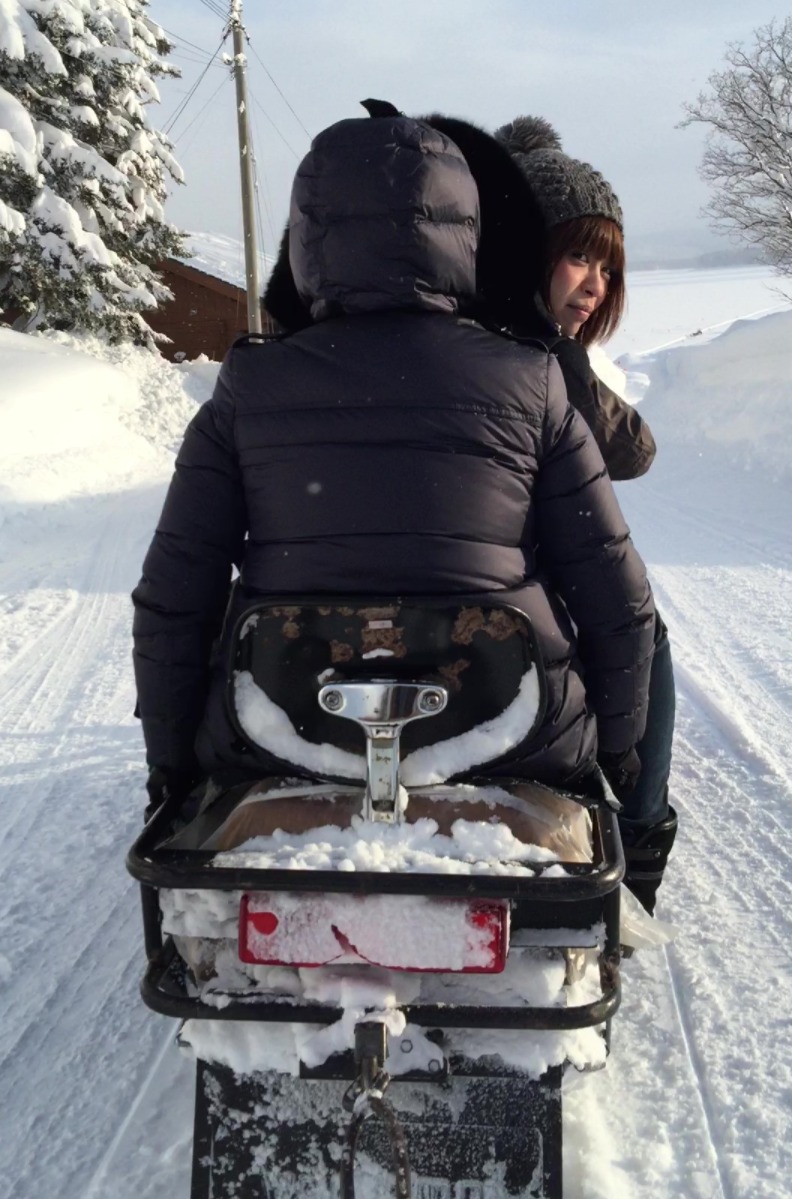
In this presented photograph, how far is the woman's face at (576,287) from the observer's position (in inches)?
117

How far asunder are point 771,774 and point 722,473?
9.16 meters

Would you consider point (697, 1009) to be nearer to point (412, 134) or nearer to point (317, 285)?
point (317, 285)

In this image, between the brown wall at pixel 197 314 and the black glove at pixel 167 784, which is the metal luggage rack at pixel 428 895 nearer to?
the black glove at pixel 167 784

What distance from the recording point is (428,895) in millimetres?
1614

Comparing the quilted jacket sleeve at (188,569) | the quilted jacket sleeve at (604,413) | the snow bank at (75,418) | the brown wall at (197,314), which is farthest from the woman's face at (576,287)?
the brown wall at (197,314)

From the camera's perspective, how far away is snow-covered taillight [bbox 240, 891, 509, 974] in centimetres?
164

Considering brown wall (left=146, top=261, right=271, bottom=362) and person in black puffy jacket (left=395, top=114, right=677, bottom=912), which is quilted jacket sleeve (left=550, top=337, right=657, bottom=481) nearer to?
person in black puffy jacket (left=395, top=114, right=677, bottom=912)

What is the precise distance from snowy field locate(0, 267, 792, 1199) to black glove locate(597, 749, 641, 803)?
0.69 m

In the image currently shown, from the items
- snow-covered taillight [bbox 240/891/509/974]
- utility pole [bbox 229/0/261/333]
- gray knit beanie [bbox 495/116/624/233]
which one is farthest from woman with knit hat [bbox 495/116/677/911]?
utility pole [bbox 229/0/261/333]

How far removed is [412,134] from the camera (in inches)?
77.2

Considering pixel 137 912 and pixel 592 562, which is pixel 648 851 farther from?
pixel 137 912

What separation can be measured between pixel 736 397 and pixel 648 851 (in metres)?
16.9

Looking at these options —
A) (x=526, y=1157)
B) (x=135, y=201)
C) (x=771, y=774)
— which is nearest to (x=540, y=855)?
(x=526, y=1157)

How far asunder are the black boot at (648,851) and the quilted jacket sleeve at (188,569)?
61.0 inches
